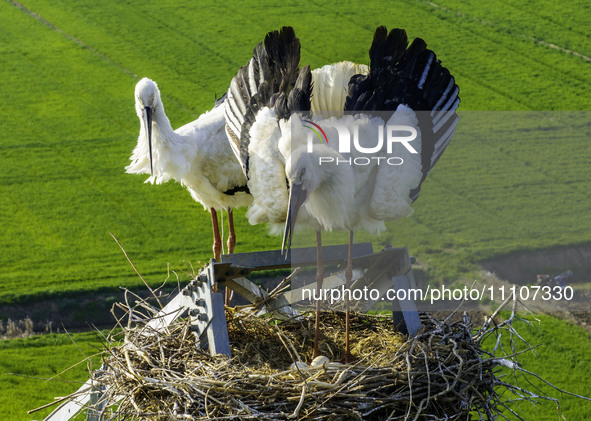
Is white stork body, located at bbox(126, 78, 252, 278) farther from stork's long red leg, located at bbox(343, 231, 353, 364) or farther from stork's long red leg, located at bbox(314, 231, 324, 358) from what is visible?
stork's long red leg, located at bbox(343, 231, 353, 364)

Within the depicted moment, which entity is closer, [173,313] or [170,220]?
[173,313]

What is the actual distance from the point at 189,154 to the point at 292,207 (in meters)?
2.99

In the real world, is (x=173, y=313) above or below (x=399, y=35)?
below

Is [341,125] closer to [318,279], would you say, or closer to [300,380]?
[318,279]

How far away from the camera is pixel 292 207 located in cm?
502

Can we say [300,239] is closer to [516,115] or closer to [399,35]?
[399,35]

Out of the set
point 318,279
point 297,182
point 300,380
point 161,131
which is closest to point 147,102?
point 161,131

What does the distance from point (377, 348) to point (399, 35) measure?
2.23m

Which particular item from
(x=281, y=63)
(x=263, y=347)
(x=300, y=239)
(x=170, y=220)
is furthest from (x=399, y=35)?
(x=170, y=220)

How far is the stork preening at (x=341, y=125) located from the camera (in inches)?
207

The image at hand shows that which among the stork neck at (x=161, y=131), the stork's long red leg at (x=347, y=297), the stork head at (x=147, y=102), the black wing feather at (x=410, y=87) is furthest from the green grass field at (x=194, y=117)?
the black wing feather at (x=410, y=87)

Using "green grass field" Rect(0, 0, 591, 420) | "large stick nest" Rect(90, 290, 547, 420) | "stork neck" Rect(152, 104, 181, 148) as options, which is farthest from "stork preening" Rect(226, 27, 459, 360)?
"green grass field" Rect(0, 0, 591, 420)

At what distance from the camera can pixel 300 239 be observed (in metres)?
6.86

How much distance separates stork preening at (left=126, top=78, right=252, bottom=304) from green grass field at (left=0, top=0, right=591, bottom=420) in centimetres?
407
